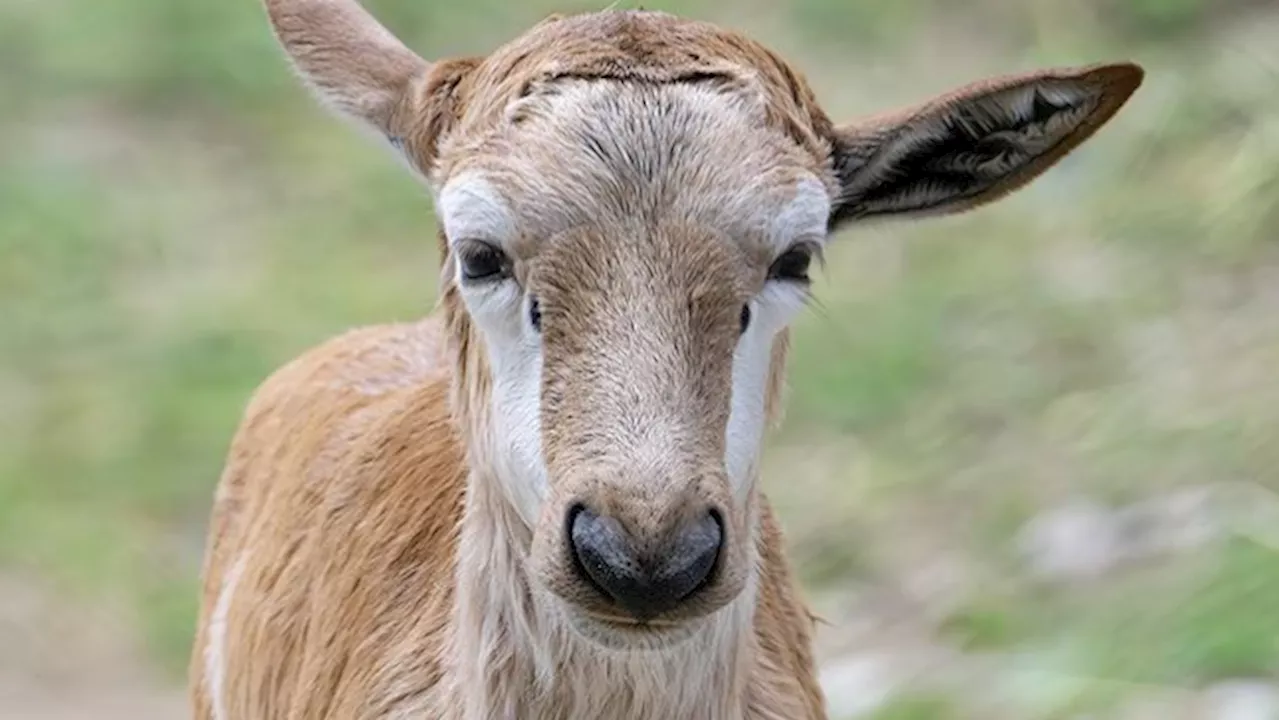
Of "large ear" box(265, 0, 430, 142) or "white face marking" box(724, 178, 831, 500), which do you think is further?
"large ear" box(265, 0, 430, 142)

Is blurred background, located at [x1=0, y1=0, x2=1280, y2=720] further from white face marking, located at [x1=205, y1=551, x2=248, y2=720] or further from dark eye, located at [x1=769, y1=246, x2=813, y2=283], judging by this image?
dark eye, located at [x1=769, y1=246, x2=813, y2=283]

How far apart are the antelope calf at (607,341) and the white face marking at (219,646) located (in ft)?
2.08

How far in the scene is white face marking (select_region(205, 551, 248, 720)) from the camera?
20.9 ft

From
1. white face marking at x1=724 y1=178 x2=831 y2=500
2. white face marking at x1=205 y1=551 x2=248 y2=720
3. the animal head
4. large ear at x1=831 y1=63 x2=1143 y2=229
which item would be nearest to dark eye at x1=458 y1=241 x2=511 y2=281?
the animal head

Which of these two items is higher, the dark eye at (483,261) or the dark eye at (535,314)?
the dark eye at (483,261)

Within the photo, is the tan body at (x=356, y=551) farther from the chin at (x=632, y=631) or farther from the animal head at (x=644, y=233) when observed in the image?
the chin at (x=632, y=631)

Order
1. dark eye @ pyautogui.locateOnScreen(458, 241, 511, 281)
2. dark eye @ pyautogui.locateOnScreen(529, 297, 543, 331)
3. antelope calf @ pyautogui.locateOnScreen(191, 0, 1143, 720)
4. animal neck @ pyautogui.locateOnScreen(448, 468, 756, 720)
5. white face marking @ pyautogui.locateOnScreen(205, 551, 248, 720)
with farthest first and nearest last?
1. white face marking @ pyautogui.locateOnScreen(205, 551, 248, 720)
2. animal neck @ pyautogui.locateOnScreen(448, 468, 756, 720)
3. dark eye @ pyautogui.locateOnScreen(458, 241, 511, 281)
4. dark eye @ pyautogui.locateOnScreen(529, 297, 543, 331)
5. antelope calf @ pyautogui.locateOnScreen(191, 0, 1143, 720)

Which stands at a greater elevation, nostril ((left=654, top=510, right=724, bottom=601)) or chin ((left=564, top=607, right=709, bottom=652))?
nostril ((left=654, top=510, right=724, bottom=601))

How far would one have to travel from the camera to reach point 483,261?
4461 mm

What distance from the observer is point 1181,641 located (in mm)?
7648

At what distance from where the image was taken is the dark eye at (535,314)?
432 centimetres

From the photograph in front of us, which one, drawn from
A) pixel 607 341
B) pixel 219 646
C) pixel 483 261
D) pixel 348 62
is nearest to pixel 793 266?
pixel 607 341

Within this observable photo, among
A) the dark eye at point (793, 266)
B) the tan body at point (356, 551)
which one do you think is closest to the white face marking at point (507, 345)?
the dark eye at point (793, 266)

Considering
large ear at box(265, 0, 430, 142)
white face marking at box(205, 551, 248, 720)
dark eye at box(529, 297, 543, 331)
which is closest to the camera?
dark eye at box(529, 297, 543, 331)
